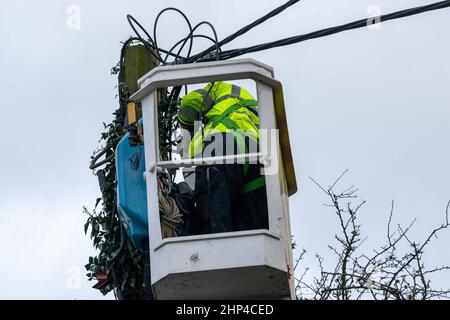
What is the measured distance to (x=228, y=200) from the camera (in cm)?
978

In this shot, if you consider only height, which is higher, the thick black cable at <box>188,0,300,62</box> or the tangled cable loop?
the thick black cable at <box>188,0,300,62</box>

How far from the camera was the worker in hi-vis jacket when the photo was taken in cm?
974

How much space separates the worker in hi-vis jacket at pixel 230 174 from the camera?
9.74 metres

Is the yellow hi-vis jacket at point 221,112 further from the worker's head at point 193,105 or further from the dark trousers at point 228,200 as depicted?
the dark trousers at point 228,200

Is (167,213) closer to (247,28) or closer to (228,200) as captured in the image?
(228,200)

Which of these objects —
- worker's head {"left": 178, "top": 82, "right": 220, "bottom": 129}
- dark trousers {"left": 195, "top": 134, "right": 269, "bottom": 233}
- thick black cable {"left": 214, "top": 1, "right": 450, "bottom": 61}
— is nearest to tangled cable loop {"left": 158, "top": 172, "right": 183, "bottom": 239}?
dark trousers {"left": 195, "top": 134, "right": 269, "bottom": 233}

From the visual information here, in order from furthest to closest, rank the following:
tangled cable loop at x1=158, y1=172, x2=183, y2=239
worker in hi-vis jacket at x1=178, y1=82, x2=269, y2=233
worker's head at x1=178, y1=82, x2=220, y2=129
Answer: worker's head at x1=178, y1=82, x2=220, y2=129 < worker in hi-vis jacket at x1=178, y1=82, x2=269, y2=233 < tangled cable loop at x1=158, y1=172, x2=183, y2=239

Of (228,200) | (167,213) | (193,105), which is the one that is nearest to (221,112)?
(193,105)

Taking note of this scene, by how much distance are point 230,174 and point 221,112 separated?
402 millimetres

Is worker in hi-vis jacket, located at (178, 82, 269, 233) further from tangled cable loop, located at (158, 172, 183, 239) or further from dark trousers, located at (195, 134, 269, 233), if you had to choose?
tangled cable loop, located at (158, 172, 183, 239)

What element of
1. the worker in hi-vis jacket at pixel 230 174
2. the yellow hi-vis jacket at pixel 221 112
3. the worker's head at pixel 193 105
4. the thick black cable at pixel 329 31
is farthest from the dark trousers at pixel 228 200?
the thick black cable at pixel 329 31
